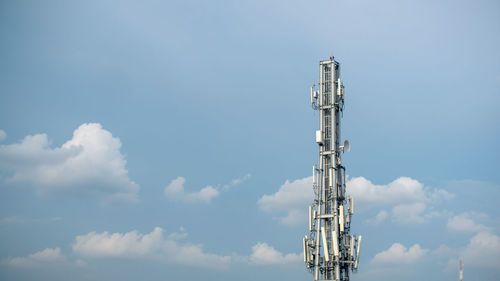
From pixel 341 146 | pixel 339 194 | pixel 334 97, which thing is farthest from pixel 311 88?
pixel 339 194

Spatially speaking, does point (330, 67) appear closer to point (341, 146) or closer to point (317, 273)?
point (341, 146)

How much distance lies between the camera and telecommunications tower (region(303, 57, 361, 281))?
73.7m

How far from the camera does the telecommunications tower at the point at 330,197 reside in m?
73.7

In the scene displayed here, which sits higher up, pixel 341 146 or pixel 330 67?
pixel 330 67

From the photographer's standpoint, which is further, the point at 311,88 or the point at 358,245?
the point at 311,88

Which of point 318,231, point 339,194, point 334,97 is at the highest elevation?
point 334,97

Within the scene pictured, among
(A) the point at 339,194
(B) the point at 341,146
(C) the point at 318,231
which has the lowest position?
(C) the point at 318,231

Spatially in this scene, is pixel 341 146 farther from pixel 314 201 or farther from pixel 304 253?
pixel 304 253

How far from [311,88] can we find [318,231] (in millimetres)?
19324

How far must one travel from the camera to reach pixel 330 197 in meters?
75.6

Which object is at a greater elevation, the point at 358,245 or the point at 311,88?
the point at 311,88

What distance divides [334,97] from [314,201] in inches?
556

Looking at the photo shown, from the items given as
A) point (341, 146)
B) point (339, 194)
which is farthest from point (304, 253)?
point (341, 146)

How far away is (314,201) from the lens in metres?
76.2
